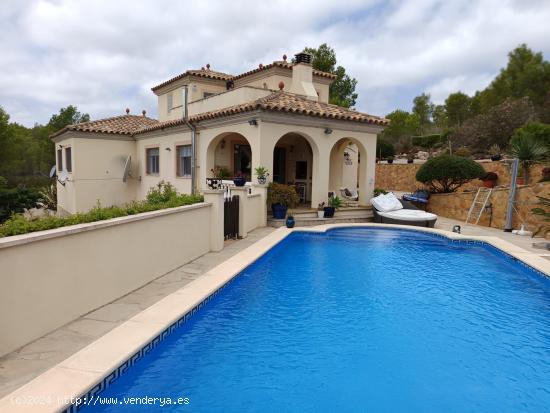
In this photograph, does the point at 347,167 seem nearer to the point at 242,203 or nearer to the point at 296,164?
the point at 296,164

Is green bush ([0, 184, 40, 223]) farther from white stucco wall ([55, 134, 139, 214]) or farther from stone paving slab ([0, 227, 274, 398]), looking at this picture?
stone paving slab ([0, 227, 274, 398])

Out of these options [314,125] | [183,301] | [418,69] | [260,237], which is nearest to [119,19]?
[314,125]

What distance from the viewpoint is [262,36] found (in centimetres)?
2258

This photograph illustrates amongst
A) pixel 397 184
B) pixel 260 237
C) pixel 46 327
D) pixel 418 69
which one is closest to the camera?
pixel 46 327

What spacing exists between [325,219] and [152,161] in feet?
44.1

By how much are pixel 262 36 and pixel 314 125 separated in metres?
9.22

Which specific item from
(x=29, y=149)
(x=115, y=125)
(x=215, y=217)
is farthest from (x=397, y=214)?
(x=29, y=149)

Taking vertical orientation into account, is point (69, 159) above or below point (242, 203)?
above

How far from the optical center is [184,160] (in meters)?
20.9

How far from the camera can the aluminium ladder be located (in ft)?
55.8

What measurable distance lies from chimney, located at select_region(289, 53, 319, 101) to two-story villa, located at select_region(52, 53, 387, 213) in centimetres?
5

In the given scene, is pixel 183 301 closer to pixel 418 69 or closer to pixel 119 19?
pixel 119 19

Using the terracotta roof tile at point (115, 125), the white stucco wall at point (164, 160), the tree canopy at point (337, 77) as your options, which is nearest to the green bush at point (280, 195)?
the white stucco wall at point (164, 160)

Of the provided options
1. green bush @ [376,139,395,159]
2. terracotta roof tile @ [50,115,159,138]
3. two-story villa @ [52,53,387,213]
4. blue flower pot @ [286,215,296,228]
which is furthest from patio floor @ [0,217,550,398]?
green bush @ [376,139,395,159]
